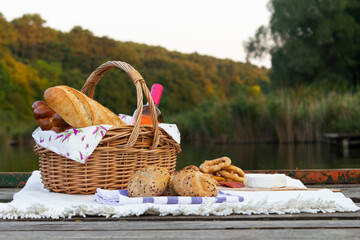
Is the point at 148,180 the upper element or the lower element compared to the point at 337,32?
lower

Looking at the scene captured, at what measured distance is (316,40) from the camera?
17.5m

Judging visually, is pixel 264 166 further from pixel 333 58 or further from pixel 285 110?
pixel 333 58

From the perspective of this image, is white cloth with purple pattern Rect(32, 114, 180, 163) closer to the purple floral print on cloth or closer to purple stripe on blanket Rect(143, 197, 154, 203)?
the purple floral print on cloth

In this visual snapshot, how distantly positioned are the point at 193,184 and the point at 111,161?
43 centimetres

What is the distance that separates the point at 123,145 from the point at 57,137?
0.28 metres

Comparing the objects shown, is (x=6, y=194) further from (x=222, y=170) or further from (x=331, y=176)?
(x=331, y=176)

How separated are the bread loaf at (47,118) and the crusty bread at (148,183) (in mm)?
578

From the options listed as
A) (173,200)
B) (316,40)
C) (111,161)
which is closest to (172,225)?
(173,200)

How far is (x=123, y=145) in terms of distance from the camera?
166cm

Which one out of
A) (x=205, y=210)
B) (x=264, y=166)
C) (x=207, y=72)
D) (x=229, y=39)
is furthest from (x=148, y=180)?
(x=207, y=72)

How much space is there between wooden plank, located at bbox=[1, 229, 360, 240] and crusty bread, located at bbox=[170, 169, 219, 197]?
1.15ft

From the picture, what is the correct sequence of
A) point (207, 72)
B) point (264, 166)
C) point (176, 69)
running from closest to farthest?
point (264, 166) → point (176, 69) → point (207, 72)

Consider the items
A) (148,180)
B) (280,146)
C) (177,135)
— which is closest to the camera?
(148,180)

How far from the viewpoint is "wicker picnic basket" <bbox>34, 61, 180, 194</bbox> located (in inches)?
65.6
